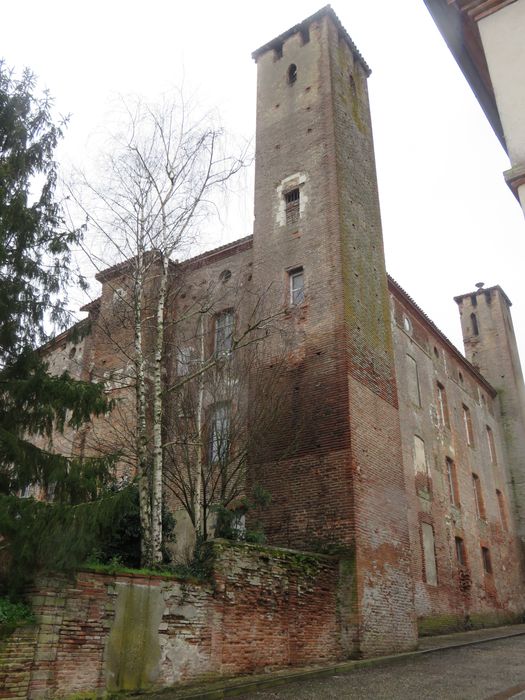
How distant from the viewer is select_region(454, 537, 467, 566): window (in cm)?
2209

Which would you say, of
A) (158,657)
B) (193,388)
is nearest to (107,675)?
(158,657)

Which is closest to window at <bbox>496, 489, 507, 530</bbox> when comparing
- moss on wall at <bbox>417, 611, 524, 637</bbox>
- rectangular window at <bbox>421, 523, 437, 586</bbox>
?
moss on wall at <bbox>417, 611, 524, 637</bbox>

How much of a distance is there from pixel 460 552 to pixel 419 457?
4.41 metres

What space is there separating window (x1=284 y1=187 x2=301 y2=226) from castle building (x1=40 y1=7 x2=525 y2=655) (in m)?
0.05

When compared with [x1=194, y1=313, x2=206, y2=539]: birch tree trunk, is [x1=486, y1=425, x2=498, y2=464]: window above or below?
above

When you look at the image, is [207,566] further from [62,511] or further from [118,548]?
[62,511]

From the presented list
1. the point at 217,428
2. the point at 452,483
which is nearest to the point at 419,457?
the point at 452,483

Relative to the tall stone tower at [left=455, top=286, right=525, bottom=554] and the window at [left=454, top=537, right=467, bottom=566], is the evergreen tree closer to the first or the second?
the window at [left=454, top=537, right=467, bottom=566]

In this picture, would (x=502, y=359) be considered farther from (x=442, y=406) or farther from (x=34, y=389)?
(x=34, y=389)

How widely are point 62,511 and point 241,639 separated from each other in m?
4.03

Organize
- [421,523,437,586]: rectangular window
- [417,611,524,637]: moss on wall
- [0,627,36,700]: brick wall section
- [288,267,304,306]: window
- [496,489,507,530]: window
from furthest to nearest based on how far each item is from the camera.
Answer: [496,489,507,530]: window
[421,523,437,586]: rectangular window
[417,611,524,637]: moss on wall
[288,267,304,306]: window
[0,627,36,700]: brick wall section

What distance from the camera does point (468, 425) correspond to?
27.0 metres

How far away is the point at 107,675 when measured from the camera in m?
7.80

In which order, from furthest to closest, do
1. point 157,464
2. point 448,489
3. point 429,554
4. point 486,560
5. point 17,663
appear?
point 486,560 → point 448,489 → point 429,554 → point 157,464 → point 17,663
